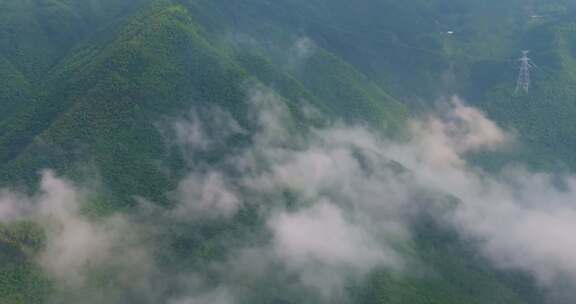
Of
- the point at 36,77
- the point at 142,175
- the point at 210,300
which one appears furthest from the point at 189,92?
the point at 210,300

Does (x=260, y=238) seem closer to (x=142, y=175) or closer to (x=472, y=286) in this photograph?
(x=142, y=175)

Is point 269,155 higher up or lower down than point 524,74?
lower down

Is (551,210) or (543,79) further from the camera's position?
(543,79)

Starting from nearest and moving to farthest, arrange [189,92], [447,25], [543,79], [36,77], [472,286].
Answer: [472,286]
[189,92]
[36,77]
[543,79]
[447,25]

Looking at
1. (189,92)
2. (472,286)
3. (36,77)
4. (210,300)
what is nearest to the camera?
(210,300)

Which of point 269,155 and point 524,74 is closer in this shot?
point 269,155
